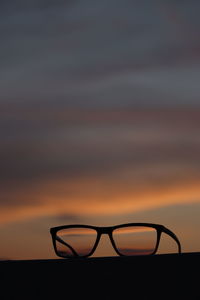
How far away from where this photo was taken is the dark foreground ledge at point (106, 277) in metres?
0.52

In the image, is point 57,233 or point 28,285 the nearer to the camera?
point 28,285

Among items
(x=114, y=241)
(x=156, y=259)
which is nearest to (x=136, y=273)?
(x=156, y=259)

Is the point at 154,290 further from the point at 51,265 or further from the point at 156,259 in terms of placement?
the point at 51,265

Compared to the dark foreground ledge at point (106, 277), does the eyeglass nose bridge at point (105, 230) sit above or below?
above

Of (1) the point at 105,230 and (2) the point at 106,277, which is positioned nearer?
(2) the point at 106,277

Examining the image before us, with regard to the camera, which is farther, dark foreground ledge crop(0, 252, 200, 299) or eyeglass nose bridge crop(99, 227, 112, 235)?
eyeglass nose bridge crop(99, 227, 112, 235)

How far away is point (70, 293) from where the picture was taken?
1.86ft

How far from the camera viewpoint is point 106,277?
556mm

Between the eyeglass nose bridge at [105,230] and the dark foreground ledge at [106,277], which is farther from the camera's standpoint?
the eyeglass nose bridge at [105,230]

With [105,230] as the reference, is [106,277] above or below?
below

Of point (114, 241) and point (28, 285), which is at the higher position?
point (114, 241)

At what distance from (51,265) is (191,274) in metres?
0.19

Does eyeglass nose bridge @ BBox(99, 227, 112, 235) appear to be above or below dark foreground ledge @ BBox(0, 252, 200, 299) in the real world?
above

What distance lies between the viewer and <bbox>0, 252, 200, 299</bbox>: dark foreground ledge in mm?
518
